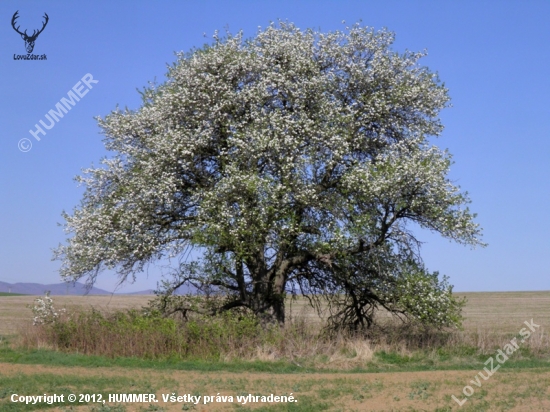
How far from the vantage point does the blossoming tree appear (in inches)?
904

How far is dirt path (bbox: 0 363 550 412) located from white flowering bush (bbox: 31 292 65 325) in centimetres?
481

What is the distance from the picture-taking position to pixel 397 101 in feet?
81.6

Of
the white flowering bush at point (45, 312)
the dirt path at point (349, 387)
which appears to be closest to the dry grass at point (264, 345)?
the white flowering bush at point (45, 312)

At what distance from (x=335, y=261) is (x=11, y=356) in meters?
11.3

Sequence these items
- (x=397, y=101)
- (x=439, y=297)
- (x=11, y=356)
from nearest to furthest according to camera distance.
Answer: (x=11, y=356) < (x=439, y=297) < (x=397, y=101)

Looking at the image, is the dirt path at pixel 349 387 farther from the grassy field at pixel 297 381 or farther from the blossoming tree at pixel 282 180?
the blossoming tree at pixel 282 180

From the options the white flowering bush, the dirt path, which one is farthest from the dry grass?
the dirt path

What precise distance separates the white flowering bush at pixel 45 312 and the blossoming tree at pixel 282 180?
160cm

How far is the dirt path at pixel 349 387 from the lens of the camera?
14.2m

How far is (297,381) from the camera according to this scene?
55.8ft

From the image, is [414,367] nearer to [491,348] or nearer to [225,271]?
[491,348]

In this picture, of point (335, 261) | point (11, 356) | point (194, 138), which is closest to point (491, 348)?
point (335, 261)

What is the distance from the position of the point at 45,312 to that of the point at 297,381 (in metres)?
11.4

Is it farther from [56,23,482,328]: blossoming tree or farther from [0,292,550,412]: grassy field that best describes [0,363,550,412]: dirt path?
[56,23,482,328]: blossoming tree
